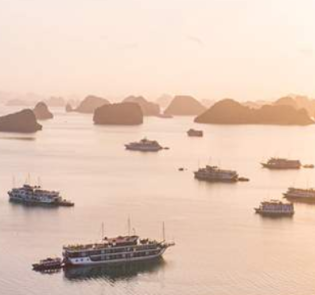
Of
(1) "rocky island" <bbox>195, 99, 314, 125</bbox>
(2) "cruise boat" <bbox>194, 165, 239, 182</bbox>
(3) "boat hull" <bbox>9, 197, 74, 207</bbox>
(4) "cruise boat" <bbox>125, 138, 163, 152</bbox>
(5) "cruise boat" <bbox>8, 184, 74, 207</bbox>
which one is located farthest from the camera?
(1) "rocky island" <bbox>195, 99, 314, 125</bbox>

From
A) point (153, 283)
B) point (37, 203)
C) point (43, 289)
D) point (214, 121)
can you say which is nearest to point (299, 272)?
point (153, 283)

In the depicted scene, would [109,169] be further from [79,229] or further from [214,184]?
[79,229]

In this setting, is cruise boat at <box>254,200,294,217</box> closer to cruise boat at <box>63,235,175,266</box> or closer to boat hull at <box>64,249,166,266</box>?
cruise boat at <box>63,235,175,266</box>

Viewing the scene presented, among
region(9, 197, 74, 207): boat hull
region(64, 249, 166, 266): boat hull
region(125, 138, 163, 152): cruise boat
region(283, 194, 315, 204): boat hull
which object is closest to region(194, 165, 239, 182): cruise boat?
region(283, 194, 315, 204): boat hull

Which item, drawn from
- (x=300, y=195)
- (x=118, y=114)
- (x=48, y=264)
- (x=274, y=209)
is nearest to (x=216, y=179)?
(x=300, y=195)

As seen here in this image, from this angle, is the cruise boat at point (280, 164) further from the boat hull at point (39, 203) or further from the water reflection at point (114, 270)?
the water reflection at point (114, 270)

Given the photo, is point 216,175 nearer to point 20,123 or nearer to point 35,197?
point 35,197

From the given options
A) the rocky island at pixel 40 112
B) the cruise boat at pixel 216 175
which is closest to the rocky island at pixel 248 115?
the rocky island at pixel 40 112
